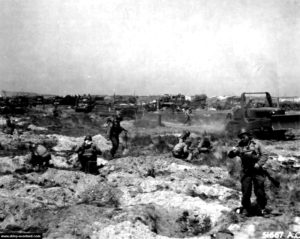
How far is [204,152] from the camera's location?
12.2m

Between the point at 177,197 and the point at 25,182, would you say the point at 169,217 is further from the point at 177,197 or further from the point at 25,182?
the point at 25,182

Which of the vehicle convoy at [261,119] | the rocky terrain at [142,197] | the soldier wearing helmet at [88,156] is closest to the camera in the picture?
the rocky terrain at [142,197]

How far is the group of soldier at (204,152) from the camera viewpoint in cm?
603

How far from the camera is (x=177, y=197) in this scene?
7.45 m

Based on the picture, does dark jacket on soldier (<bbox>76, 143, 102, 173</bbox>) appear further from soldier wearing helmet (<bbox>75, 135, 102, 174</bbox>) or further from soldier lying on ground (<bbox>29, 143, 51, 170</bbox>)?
soldier lying on ground (<bbox>29, 143, 51, 170</bbox>)

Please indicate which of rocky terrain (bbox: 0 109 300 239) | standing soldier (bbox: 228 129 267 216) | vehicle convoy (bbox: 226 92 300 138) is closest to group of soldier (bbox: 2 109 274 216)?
standing soldier (bbox: 228 129 267 216)

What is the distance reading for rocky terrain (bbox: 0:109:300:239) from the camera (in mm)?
5742

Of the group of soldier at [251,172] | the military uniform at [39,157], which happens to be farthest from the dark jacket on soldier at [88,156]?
the group of soldier at [251,172]

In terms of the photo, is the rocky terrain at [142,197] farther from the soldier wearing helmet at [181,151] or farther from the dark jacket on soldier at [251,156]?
the dark jacket on soldier at [251,156]

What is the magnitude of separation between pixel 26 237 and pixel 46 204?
2.44 meters

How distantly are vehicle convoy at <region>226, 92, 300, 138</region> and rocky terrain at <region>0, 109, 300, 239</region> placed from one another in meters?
1.95

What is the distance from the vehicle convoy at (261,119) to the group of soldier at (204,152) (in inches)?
134

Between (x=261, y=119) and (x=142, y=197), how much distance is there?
30.0 ft

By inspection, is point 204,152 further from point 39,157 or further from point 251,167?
point 251,167
